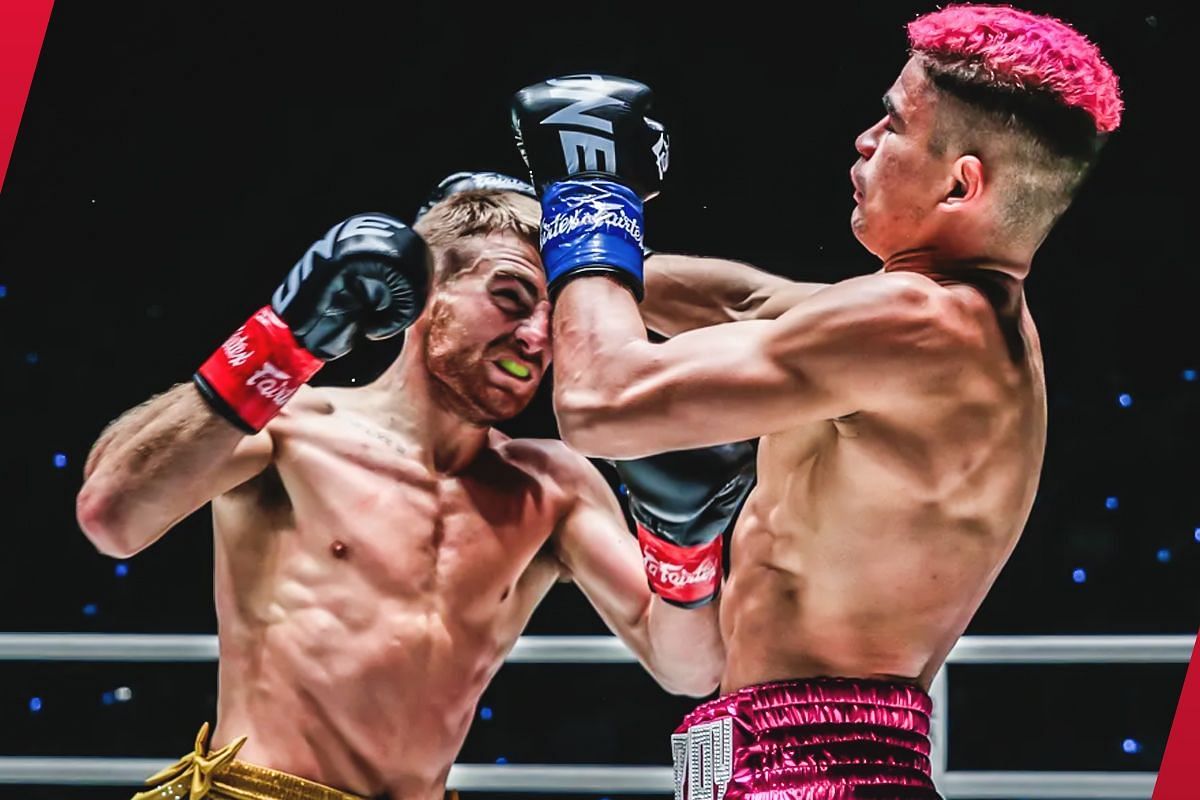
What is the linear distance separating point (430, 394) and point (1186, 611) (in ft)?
6.62

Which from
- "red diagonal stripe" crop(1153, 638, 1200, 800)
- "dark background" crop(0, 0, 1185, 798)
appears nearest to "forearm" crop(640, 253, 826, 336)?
"red diagonal stripe" crop(1153, 638, 1200, 800)

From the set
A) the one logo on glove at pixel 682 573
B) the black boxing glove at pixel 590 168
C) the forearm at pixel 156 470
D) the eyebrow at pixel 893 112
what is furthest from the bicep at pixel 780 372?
the forearm at pixel 156 470

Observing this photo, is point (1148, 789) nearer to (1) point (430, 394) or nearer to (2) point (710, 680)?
(2) point (710, 680)

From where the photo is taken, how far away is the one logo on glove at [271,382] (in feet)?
6.48

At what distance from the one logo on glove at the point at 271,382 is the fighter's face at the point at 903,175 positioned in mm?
805

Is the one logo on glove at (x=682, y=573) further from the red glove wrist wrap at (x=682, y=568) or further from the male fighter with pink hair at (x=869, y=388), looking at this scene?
the male fighter with pink hair at (x=869, y=388)

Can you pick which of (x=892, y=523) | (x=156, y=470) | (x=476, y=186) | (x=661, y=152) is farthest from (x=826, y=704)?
(x=476, y=186)

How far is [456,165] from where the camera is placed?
Answer: 3369 millimetres

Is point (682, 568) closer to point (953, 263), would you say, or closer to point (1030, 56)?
point (953, 263)

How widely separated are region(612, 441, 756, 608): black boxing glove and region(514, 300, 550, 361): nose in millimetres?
380

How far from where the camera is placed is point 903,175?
174cm

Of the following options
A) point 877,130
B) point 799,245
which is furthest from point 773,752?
point 799,245

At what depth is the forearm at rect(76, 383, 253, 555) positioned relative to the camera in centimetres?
199

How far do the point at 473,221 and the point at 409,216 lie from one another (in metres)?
1.01
